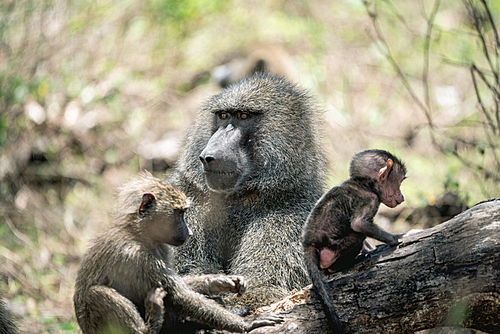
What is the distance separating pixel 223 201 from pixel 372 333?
1.61 m

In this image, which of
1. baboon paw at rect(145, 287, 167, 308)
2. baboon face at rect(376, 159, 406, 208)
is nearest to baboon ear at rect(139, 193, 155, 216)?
baboon paw at rect(145, 287, 167, 308)

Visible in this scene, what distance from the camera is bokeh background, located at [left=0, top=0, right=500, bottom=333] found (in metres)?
6.48

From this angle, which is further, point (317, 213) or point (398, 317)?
point (317, 213)

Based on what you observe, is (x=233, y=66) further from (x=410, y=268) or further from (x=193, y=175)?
(x=410, y=268)

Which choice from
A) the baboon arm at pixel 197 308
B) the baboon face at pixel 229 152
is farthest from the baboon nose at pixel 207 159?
the baboon arm at pixel 197 308

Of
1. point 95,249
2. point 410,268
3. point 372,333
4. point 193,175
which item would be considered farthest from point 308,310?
point 193,175

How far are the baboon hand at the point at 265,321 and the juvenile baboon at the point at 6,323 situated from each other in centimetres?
161

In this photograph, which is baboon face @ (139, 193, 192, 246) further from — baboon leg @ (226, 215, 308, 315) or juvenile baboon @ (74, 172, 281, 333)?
baboon leg @ (226, 215, 308, 315)

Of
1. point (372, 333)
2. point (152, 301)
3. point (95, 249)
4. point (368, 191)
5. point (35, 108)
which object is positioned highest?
point (35, 108)

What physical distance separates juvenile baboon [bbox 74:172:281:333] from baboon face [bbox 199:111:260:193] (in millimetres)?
774

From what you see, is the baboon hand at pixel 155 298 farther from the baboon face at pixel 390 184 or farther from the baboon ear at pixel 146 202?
the baboon face at pixel 390 184

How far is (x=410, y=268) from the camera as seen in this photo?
9.20ft

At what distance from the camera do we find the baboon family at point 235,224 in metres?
2.85

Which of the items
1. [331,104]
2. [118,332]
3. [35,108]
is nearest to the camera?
[118,332]
